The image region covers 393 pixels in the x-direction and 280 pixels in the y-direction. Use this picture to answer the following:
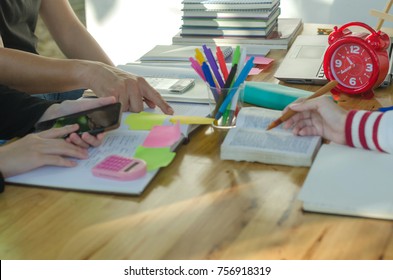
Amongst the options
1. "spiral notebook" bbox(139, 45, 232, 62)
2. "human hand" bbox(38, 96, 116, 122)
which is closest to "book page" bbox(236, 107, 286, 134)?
"human hand" bbox(38, 96, 116, 122)

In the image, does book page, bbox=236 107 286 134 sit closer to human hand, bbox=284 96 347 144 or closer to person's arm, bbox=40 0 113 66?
human hand, bbox=284 96 347 144

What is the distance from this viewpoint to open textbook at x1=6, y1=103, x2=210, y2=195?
37.1 inches

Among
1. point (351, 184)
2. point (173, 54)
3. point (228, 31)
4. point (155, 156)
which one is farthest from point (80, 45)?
point (351, 184)

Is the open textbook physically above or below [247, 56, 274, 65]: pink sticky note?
above

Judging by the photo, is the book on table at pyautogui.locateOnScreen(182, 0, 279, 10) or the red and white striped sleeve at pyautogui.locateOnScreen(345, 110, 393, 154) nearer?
the red and white striped sleeve at pyautogui.locateOnScreen(345, 110, 393, 154)

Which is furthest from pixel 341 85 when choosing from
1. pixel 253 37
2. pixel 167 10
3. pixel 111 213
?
pixel 167 10

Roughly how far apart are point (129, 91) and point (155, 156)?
268 mm

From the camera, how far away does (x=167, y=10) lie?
312cm

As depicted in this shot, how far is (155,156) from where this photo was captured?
103 cm

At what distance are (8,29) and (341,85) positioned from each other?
3.00 ft

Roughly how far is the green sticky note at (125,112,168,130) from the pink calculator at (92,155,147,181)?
171 mm

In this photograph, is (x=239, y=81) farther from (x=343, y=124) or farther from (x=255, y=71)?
(x=255, y=71)

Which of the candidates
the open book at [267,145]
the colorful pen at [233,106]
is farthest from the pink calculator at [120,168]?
the colorful pen at [233,106]

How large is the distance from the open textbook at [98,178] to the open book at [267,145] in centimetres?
10
